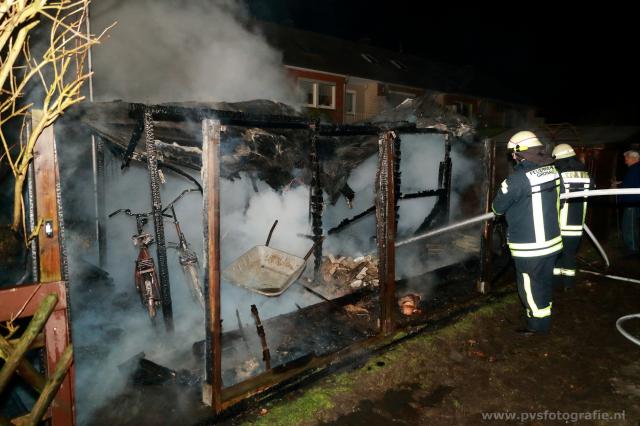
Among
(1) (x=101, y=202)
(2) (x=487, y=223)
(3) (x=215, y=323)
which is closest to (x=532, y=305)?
(2) (x=487, y=223)

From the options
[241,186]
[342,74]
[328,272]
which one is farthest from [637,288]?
[342,74]

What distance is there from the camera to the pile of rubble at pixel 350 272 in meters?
6.43

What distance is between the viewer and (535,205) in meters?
4.59

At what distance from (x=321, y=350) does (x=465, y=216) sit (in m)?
5.59

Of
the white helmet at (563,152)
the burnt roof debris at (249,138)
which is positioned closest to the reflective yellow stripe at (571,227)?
the white helmet at (563,152)

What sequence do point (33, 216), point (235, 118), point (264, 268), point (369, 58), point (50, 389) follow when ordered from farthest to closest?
1. point (369, 58)
2. point (264, 268)
3. point (235, 118)
4. point (33, 216)
5. point (50, 389)

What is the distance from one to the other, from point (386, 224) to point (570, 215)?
127 inches

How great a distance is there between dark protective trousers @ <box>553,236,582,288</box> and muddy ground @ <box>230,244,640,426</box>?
0.89 metres

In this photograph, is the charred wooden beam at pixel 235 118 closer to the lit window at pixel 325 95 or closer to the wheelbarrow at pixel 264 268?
the wheelbarrow at pixel 264 268

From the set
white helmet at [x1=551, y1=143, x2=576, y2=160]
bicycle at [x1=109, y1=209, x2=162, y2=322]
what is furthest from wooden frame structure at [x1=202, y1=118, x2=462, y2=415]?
white helmet at [x1=551, y1=143, x2=576, y2=160]

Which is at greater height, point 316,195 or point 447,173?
point 447,173

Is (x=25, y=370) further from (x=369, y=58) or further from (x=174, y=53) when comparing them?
(x=369, y=58)

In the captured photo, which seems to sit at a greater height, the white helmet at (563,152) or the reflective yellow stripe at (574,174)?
the white helmet at (563,152)

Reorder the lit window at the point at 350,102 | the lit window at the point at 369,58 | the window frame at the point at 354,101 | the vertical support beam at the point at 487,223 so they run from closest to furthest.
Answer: the vertical support beam at the point at 487,223 < the window frame at the point at 354,101 < the lit window at the point at 350,102 < the lit window at the point at 369,58
